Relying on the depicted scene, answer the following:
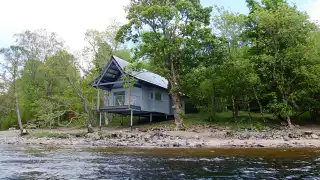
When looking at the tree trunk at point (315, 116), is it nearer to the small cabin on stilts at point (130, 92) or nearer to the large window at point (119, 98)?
the small cabin on stilts at point (130, 92)

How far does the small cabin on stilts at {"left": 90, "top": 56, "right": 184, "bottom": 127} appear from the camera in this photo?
25844 mm

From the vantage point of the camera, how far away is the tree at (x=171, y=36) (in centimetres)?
A: 2255

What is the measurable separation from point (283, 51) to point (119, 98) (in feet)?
50.0

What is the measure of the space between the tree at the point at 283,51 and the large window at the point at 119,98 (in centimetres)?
1238

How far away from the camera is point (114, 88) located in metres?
28.3

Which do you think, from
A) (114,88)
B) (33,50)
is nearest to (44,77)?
(33,50)

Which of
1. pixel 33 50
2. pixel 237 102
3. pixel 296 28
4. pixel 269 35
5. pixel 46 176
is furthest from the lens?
pixel 33 50

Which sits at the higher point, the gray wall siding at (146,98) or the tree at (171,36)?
the tree at (171,36)

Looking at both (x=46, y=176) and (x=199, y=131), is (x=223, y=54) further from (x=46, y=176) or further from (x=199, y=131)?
(x=46, y=176)

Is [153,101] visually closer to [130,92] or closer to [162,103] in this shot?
[162,103]

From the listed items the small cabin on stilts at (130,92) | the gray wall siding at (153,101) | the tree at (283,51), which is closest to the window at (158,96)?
the small cabin on stilts at (130,92)

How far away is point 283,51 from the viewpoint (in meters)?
21.3

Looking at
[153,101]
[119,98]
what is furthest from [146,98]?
[119,98]

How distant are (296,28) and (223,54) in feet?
18.7
